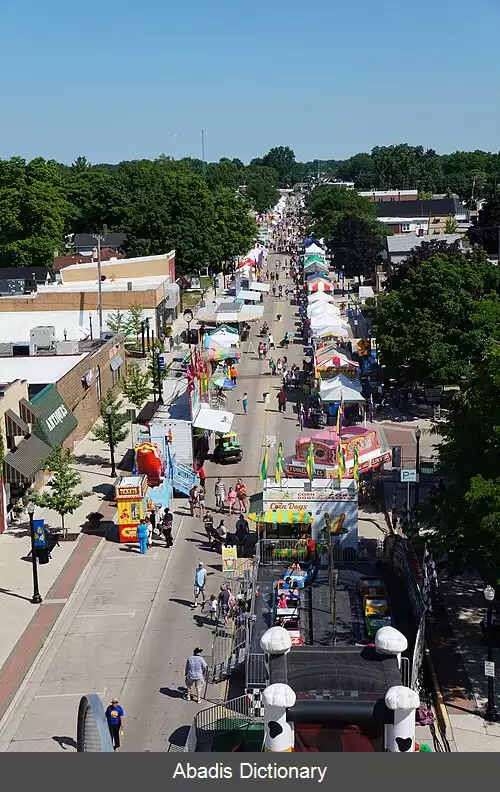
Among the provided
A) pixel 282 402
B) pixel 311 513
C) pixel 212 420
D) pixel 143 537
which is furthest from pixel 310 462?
pixel 282 402

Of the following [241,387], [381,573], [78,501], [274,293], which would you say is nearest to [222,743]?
[381,573]

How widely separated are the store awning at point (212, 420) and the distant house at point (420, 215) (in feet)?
329

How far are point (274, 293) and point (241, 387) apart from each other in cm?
4495

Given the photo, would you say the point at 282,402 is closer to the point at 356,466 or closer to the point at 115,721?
the point at 356,466

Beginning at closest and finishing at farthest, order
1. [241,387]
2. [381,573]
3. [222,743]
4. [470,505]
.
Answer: [222,743] < [470,505] < [381,573] < [241,387]

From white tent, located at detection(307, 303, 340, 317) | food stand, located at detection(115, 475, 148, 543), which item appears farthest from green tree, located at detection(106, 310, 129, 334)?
food stand, located at detection(115, 475, 148, 543)

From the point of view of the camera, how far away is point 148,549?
31.0 m

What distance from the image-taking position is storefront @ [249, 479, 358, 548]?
28.7 meters

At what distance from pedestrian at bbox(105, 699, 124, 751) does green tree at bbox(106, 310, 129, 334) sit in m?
46.9

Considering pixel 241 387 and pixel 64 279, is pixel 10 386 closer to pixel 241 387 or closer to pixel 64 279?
pixel 241 387

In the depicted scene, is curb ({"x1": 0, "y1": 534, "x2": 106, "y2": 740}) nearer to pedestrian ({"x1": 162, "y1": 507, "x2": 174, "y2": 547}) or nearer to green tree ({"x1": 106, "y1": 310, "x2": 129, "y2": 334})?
pedestrian ({"x1": 162, "y1": 507, "x2": 174, "y2": 547})

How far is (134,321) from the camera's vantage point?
214ft

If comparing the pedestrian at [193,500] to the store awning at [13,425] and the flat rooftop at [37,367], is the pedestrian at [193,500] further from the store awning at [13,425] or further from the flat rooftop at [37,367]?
the flat rooftop at [37,367]

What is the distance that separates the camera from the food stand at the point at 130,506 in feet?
103
